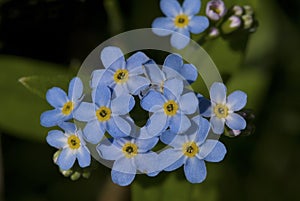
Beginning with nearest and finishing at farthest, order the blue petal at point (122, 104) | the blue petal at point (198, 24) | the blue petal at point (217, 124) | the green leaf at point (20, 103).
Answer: the blue petal at point (122, 104) → the blue petal at point (217, 124) → the blue petal at point (198, 24) → the green leaf at point (20, 103)

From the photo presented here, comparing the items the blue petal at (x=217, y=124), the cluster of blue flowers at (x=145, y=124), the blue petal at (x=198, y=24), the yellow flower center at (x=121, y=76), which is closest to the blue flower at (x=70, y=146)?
the cluster of blue flowers at (x=145, y=124)

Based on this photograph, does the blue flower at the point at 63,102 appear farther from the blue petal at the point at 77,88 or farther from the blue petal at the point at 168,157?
the blue petal at the point at 168,157

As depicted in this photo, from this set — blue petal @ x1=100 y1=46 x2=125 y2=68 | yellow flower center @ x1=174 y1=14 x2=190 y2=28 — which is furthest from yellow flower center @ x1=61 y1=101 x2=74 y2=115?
yellow flower center @ x1=174 y1=14 x2=190 y2=28

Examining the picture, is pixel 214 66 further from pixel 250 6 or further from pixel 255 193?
pixel 255 193

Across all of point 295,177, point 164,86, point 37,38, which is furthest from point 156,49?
point 295,177

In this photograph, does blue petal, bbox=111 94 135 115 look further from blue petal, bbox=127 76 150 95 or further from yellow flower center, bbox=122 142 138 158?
yellow flower center, bbox=122 142 138 158
